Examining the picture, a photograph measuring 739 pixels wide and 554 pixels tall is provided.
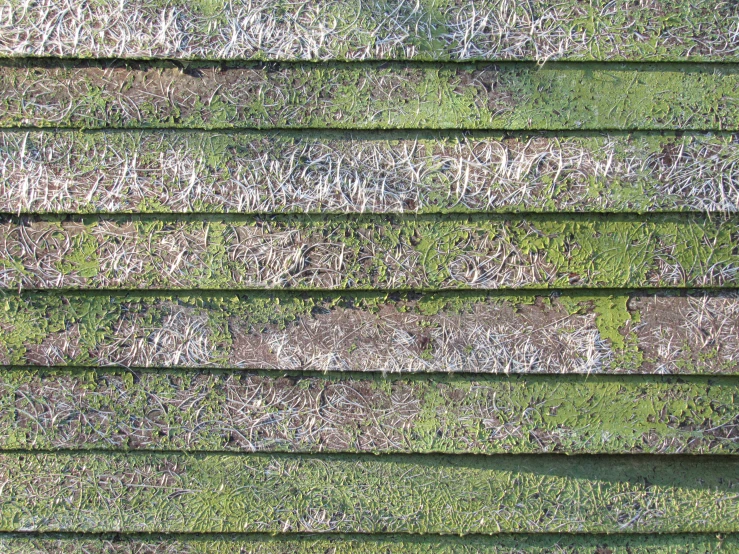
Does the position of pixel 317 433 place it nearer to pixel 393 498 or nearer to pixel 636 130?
pixel 393 498

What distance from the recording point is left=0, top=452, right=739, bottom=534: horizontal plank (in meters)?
1.41

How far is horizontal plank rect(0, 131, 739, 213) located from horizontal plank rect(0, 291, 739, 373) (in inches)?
9.4

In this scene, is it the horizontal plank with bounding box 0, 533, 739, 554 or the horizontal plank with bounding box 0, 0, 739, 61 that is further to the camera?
the horizontal plank with bounding box 0, 533, 739, 554

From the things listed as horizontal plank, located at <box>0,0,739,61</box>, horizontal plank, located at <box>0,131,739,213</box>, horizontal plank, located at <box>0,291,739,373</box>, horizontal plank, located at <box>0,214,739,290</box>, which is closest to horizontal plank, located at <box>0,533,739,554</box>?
horizontal plank, located at <box>0,291,739,373</box>

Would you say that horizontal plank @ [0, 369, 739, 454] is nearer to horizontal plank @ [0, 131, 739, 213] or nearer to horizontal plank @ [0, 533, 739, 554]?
horizontal plank @ [0, 533, 739, 554]

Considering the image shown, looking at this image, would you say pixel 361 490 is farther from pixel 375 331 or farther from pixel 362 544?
pixel 375 331

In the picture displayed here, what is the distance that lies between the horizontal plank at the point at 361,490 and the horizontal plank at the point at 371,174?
2.25 feet

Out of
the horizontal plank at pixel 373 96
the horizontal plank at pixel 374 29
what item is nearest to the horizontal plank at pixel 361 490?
the horizontal plank at pixel 373 96

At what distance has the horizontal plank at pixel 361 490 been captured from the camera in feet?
4.62

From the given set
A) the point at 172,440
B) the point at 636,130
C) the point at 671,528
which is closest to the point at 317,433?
the point at 172,440

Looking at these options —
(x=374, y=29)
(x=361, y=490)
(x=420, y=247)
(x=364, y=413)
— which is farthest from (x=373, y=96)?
(x=361, y=490)

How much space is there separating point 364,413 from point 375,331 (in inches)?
8.9

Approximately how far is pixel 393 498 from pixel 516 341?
0.54 meters

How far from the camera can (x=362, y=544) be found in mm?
1433
